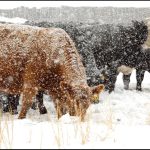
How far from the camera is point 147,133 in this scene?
4.67 metres

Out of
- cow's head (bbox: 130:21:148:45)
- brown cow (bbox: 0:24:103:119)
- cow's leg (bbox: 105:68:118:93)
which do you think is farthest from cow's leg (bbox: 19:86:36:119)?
cow's head (bbox: 130:21:148:45)

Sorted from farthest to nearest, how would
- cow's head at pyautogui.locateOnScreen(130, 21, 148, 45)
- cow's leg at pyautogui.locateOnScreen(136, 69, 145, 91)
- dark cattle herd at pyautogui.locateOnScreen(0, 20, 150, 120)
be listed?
cow's head at pyautogui.locateOnScreen(130, 21, 148, 45)
cow's leg at pyautogui.locateOnScreen(136, 69, 145, 91)
dark cattle herd at pyautogui.locateOnScreen(0, 20, 150, 120)

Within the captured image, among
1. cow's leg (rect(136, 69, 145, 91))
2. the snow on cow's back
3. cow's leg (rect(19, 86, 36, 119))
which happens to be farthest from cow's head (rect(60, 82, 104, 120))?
cow's leg (rect(136, 69, 145, 91))

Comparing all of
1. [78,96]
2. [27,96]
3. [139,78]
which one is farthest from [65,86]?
[139,78]

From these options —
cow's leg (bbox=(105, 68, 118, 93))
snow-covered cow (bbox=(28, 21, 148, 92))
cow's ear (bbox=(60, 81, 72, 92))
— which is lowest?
cow's leg (bbox=(105, 68, 118, 93))

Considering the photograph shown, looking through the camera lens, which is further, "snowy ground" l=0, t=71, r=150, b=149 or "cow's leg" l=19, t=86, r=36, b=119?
"cow's leg" l=19, t=86, r=36, b=119

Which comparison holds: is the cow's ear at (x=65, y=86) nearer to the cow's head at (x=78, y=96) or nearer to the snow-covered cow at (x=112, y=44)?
the cow's head at (x=78, y=96)

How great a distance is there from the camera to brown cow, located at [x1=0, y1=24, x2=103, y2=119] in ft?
23.9

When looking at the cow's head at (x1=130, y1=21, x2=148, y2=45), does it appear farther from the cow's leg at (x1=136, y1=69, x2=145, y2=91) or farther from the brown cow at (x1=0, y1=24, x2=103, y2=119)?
the brown cow at (x1=0, y1=24, x2=103, y2=119)

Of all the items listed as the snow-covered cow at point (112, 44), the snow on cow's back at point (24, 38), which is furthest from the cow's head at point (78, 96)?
the snow-covered cow at point (112, 44)

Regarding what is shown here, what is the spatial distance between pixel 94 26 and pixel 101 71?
3.68 feet

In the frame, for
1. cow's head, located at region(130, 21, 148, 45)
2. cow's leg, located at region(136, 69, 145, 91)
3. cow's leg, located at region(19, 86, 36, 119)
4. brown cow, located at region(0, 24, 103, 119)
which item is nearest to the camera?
brown cow, located at region(0, 24, 103, 119)

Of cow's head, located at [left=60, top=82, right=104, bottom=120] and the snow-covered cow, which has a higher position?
the snow-covered cow

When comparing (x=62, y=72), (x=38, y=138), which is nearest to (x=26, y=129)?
(x=38, y=138)
